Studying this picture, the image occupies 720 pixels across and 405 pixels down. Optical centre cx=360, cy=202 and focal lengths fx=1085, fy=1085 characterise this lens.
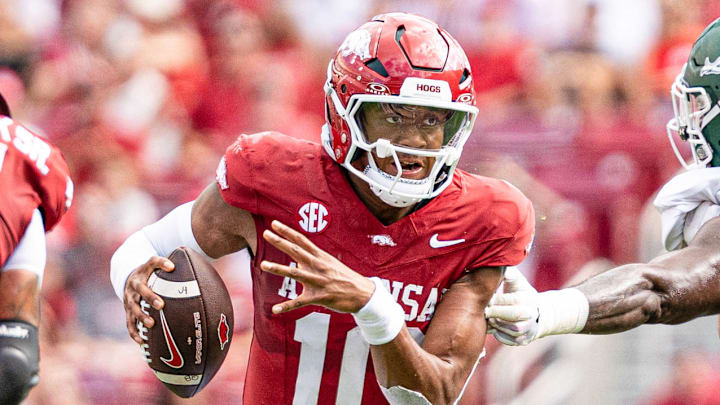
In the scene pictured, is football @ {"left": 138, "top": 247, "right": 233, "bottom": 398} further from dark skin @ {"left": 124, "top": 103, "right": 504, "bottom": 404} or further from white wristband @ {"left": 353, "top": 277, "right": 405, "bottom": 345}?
white wristband @ {"left": 353, "top": 277, "right": 405, "bottom": 345}

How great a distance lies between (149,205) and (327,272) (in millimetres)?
3215

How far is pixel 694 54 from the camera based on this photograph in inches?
126

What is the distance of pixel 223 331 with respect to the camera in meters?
2.89

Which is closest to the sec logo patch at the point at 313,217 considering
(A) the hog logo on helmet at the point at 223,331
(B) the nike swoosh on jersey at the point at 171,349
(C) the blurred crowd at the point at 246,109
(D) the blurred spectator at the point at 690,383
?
(A) the hog logo on helmet at the point at 223,331

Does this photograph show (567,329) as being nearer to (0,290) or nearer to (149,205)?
(0,290)

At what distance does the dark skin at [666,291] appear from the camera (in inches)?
118

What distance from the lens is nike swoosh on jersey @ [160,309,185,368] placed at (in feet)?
9.24

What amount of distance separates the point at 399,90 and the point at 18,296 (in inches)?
42.5

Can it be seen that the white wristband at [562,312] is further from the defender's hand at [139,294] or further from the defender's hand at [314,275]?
the defender's hand at [139,294]

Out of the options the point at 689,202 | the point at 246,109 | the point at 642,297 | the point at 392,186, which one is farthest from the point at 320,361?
the point at 246,109

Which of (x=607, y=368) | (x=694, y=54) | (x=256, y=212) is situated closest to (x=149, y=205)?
(x=607, y=368)

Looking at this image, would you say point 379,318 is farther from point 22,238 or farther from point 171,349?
point 22,238

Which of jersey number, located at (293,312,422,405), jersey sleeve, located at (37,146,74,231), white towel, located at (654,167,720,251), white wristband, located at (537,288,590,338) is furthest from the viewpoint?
white towel, located at (654,167,720,251)

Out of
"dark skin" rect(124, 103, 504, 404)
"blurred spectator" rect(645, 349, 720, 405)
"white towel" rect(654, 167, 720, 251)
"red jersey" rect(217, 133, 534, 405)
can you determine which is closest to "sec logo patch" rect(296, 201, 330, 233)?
"red jersey" rect(217, 133, 534, 405)
